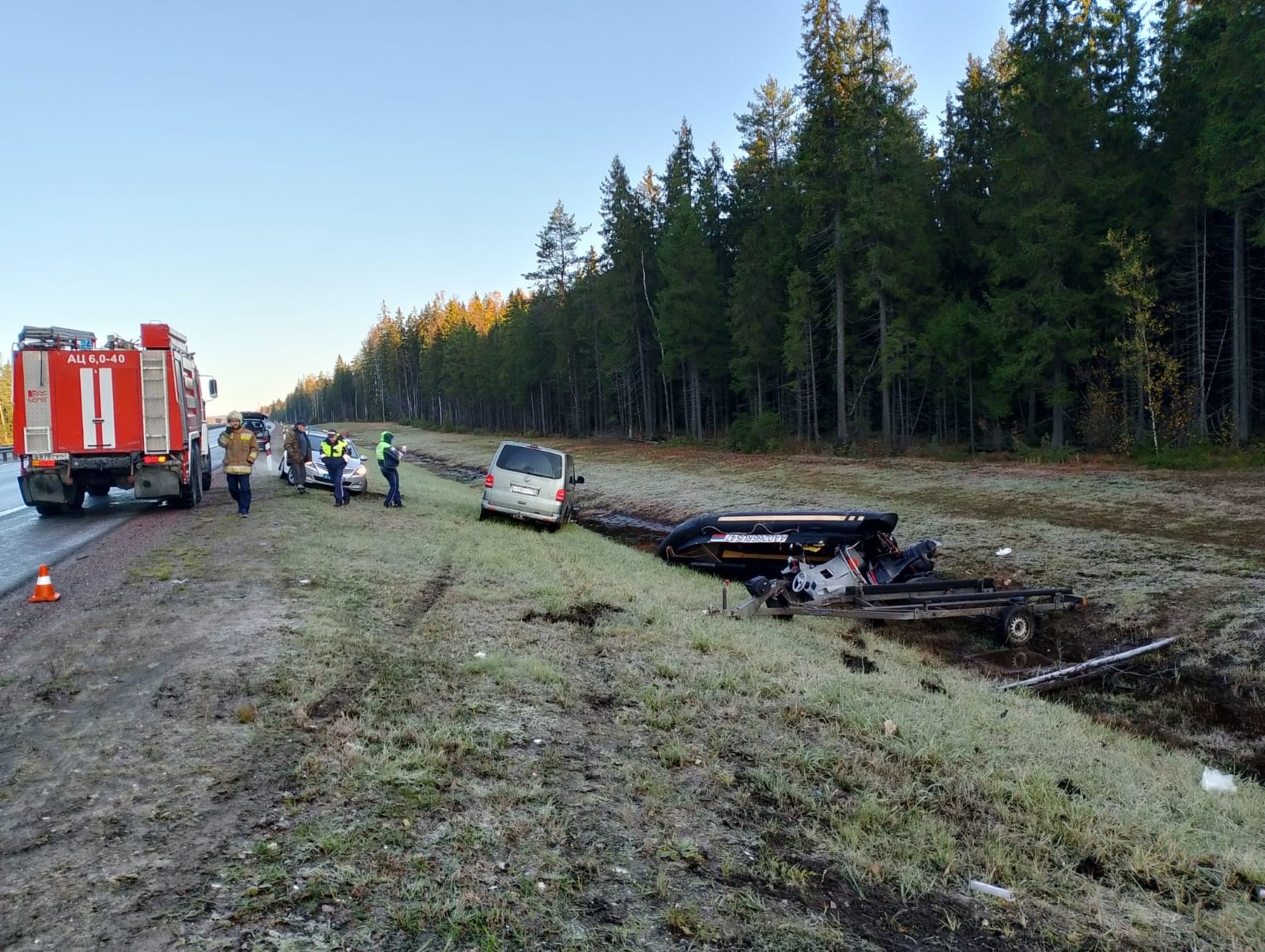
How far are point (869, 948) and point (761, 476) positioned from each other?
76.1ft

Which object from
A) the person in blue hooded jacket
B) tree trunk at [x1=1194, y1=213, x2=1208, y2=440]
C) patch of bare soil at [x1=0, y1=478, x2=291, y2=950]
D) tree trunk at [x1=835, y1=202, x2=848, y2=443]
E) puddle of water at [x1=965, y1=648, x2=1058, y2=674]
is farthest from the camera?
tree trunk at [x1=835, y1=202, x2=848, y2=443]

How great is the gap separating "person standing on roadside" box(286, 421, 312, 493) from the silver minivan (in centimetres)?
510

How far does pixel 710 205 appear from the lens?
44906mm

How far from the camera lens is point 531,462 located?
15.4 meters

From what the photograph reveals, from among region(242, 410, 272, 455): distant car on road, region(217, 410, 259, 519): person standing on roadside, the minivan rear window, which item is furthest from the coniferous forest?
region(217, 410, 259, 519): person standing on roadside

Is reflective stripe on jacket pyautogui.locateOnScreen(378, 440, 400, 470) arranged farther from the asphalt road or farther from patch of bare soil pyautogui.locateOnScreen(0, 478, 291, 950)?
patch of bare soil pyautogui.locateOnScreen(0, 478, 291, 950)

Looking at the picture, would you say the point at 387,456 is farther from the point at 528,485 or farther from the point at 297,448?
the point at 528,485

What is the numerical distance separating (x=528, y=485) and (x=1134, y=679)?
1098 centimetres

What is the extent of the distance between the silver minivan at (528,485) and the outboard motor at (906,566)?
709cm

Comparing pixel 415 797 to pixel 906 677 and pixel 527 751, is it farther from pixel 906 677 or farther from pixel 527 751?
pixel 906 677

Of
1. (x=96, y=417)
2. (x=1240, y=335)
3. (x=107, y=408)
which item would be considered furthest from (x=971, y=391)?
(x=96, y=417)

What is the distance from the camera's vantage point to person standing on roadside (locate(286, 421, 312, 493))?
673 inches

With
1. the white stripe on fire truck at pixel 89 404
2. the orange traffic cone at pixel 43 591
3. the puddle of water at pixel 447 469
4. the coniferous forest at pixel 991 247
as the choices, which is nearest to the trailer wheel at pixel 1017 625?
the orange traffic cone at pixel 43 591

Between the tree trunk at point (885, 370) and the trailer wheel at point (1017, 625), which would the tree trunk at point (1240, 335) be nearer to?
the tree trunk at point (885, 370)
